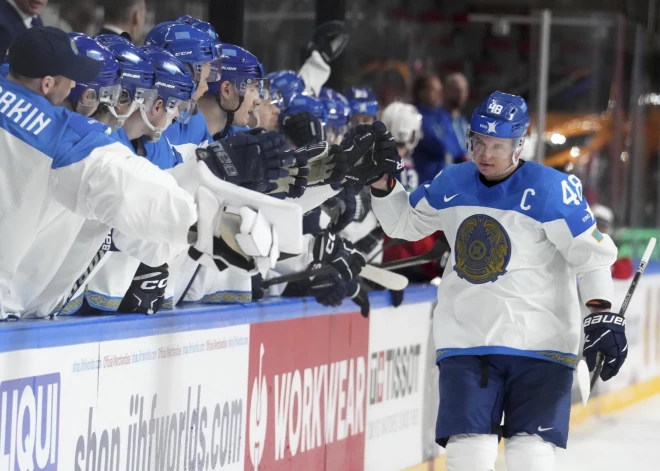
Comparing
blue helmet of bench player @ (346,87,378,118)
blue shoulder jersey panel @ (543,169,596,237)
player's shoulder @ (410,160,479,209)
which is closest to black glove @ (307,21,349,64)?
blue helmet of bench player @ (346,87,378,118)

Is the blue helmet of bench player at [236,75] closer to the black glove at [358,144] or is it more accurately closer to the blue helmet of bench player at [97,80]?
the black glove at [358,144]

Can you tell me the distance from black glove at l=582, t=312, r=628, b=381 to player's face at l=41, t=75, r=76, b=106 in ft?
5.33

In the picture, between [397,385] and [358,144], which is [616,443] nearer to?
[397,385]

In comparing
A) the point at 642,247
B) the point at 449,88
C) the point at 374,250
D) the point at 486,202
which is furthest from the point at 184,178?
the point at 642,247

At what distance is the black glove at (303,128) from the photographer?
478cm

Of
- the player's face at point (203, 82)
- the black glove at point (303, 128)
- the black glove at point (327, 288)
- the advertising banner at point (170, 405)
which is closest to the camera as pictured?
the advertising banner at point (170, 405)

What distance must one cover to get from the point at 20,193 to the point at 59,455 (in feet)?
2.05

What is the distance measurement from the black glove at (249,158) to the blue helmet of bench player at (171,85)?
0.89m

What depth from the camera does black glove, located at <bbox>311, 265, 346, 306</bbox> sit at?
4.43 m

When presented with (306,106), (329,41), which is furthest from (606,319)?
(329,41)

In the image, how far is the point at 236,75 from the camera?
415 cm

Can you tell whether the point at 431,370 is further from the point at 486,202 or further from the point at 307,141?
the point at 486,202

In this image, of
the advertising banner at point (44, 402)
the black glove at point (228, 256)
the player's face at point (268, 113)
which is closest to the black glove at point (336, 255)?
the player's face at point (268, 113)

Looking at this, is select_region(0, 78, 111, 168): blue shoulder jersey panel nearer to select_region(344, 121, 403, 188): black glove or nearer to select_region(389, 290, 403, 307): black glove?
select_region(344, 121, 403, 188): black glove
